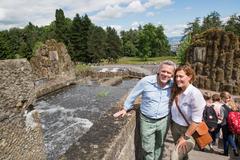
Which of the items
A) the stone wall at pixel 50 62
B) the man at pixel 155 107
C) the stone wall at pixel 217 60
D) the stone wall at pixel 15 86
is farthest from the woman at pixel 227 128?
the stone wall at pixel 50 62

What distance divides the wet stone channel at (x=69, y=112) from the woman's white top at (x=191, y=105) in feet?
12.0

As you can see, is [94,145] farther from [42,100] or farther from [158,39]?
[158,39]

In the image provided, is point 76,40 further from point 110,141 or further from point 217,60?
point 110,141

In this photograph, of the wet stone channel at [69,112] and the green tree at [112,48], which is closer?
the wet stone channel at [69,112]

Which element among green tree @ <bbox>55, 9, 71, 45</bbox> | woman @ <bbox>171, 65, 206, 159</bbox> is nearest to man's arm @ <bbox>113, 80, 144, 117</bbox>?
woman @ <bbox>171, 65, 206, 159</bbox>

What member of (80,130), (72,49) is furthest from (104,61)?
(80,130)

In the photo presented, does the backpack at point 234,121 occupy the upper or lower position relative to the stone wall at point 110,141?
lower

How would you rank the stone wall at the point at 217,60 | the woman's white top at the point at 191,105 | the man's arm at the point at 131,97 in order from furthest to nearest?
the stone wall at the point at 217,60
the man's arm at the point at 131,97
the woman's white top at the point at 191,105

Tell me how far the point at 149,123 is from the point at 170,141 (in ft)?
5.69

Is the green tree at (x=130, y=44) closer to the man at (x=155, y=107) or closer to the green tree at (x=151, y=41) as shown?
the green tree at (x=151, y=41)

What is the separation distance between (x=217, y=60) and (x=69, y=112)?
11935 mm

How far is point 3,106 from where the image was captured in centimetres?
299

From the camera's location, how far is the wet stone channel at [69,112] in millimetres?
11086

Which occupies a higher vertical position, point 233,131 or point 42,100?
point 233,131
